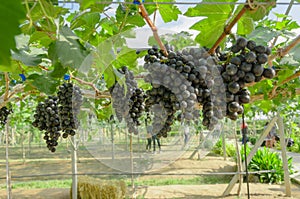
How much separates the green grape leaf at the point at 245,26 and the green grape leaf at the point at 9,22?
87cm

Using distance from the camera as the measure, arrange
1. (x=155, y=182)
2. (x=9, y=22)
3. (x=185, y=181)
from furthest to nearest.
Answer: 1. (x=185, y=181)
2. (x=155, y=182)
3. (x=9, y=22)

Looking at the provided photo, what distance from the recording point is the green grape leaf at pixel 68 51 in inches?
34.2

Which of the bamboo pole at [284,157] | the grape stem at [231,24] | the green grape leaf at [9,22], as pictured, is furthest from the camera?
the bamboo pole at [284,157]

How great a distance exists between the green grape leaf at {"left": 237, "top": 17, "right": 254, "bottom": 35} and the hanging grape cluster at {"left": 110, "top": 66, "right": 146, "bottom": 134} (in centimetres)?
52

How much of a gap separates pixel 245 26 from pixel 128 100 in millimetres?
581

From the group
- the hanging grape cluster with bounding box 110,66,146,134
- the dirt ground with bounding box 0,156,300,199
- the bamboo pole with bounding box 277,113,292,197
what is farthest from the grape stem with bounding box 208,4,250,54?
the dirt ground with bounding box 0,156,300,199

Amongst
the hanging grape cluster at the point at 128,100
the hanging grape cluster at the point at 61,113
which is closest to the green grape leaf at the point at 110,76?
the hanging grape cluster at the point at 128,100

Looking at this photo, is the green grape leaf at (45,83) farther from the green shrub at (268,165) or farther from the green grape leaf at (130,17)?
the green shrub at (268,165)

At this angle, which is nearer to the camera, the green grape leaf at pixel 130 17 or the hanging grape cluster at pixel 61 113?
the green grape leaf at pixel 130 17

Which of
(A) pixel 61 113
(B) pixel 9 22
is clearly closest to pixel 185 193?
(A) pixel 61 113

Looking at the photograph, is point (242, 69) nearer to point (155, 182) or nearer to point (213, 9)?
point (213, 9)

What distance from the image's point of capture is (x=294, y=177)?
25.4ft

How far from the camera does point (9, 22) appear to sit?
243 mm

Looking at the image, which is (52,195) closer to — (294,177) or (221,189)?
(221,189)
